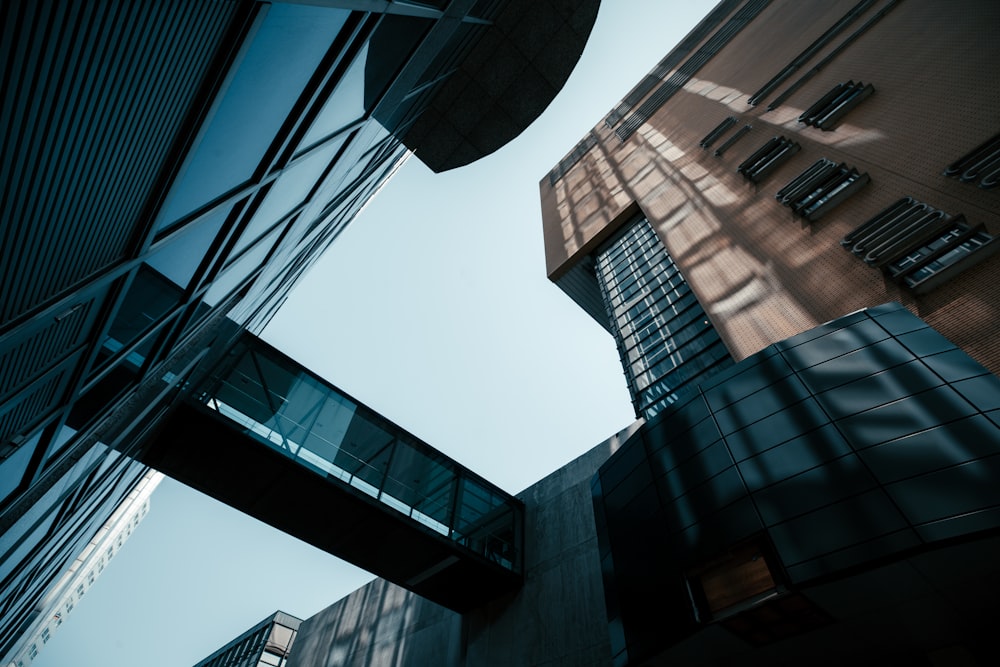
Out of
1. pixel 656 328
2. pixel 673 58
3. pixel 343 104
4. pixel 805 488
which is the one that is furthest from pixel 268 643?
pixel 673 58

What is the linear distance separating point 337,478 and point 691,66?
3835 cm

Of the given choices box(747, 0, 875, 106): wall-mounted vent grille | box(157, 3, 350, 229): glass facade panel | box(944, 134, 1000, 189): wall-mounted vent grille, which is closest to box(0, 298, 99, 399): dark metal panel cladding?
box(157, 3, 350, 229): glass facade panel

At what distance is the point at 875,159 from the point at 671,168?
13.0m

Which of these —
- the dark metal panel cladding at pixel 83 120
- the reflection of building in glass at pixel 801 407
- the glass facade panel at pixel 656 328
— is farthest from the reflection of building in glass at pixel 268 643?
the dark metal panel cladding at pixel 83 120

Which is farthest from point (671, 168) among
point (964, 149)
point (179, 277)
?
point (179, 277)

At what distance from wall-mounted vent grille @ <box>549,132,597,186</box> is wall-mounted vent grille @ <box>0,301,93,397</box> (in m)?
45.9

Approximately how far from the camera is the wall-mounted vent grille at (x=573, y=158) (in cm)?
4550

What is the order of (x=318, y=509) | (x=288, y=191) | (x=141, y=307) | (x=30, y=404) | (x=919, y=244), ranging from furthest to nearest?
(x=318, y=509) < (x=919, y=244) < (x=288, y=191) < (x=141, y=307) < (x=30, y=404)

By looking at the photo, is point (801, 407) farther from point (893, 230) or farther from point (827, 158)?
point (827, 158)

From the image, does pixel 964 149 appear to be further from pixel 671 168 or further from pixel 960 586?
pixel 671 168

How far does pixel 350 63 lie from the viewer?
17.3 feet

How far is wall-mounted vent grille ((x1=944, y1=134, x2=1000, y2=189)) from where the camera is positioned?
11.1 m

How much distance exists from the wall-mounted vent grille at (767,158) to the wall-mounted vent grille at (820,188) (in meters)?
2.08

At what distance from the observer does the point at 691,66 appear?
3600 centimetres
